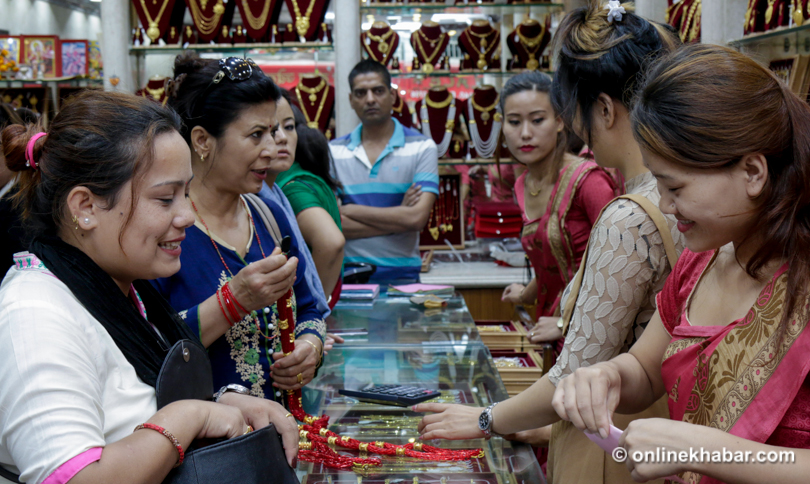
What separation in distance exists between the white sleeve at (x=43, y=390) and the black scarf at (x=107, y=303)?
8cm

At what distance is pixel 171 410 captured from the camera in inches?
44.2

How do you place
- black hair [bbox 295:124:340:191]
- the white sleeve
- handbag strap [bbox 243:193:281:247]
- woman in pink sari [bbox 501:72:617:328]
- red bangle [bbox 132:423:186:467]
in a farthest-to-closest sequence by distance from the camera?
black hair [bbox 295:124:340:191] < woman in pink sari [bbox 501:72:617:328] < handbag strap [bbox 243:193:281:247] < red bangle [bbox 132:423:186:467] < the white sleeve

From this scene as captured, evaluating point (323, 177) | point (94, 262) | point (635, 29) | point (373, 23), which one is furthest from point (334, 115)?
point (94, 262)

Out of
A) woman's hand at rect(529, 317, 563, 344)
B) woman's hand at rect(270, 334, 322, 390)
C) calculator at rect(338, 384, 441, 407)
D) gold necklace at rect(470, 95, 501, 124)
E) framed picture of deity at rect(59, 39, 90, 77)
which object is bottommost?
woman's hand at rect(529, 317, 563, 344)

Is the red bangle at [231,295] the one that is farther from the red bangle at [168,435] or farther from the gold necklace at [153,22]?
the gold necklace at [153,22]

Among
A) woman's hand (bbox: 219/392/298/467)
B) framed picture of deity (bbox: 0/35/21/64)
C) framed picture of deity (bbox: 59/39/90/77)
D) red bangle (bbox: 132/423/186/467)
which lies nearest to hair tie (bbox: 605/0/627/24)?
woman's hand (bbox: 219/392/298/467)

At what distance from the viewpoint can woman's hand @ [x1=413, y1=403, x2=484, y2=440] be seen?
1.59 meters

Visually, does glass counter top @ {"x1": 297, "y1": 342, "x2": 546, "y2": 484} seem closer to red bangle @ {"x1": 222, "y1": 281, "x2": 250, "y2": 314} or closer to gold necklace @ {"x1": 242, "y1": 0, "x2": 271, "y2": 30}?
red bangle @ {"x1": 222, "y1": 281, "x2": 250, "y2": 314}

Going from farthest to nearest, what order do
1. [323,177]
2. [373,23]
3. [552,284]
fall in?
1. [373,23]
2. [323,177]
3. [552,284]

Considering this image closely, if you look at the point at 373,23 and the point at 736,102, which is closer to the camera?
the point at 736,102

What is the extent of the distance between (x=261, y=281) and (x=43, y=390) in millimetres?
676

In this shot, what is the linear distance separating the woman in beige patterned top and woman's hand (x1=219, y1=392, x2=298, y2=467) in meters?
0.35

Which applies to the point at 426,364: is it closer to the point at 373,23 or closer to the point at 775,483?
the point at 775,483

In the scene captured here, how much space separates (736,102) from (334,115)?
13.3 ft
